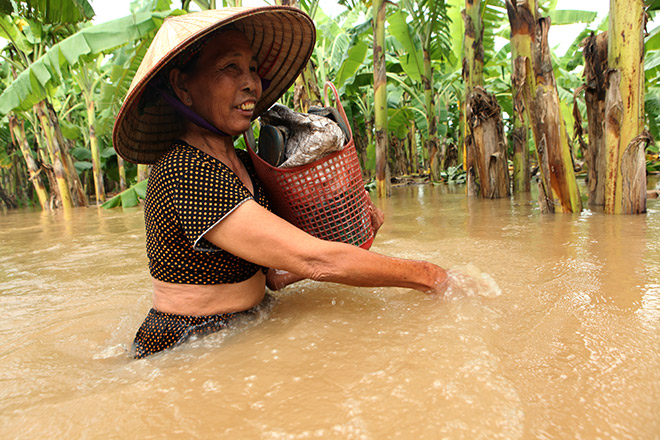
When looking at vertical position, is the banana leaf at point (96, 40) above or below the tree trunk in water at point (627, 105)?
above

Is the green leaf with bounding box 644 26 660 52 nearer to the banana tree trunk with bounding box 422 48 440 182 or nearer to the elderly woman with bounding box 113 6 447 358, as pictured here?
the banana tree trunk with bounding box 422 48 440 182

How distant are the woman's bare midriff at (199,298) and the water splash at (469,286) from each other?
0.70m

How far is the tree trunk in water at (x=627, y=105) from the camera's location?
2.91 m

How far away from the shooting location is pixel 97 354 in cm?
140

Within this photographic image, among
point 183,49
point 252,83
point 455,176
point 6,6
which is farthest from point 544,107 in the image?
point 455,176

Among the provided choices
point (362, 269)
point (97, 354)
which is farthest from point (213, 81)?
point (97, 354)

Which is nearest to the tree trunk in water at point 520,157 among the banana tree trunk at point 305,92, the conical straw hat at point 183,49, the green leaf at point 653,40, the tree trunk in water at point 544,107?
the tree trunk in water at point 544,107

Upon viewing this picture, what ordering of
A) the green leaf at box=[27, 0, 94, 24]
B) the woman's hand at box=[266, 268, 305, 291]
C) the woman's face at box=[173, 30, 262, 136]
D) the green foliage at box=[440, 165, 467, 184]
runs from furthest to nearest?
the green foliage at box=[440, 165, 467, 184] < the green leaf at box=[27, 0, 94, 24] < the woman's hand at box=[266, 268, 305, 291] < the woman's face at box=[173, 30, 262, 136]

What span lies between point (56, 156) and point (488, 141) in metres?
9.00

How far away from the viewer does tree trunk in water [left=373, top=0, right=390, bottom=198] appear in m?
6.41

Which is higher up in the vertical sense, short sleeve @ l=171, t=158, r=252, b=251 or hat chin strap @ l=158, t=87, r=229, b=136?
hat chin strap @ l=158, t=87, r=229, b=136

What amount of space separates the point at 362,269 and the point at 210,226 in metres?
0.45

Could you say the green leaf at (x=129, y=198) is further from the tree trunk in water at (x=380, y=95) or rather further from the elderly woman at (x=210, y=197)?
the elderly woman at (x=210, y=197)

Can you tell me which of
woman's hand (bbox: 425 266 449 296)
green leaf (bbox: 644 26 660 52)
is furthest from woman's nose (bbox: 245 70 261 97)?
green leaf (bbox: 644 26 660 52)
